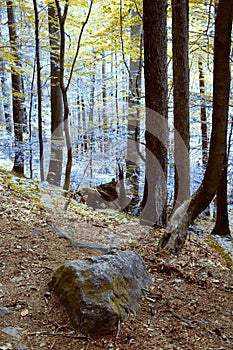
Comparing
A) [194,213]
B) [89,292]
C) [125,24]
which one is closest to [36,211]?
[194,213]


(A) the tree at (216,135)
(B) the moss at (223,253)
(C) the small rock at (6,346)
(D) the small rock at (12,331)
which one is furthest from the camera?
(B) the moss at (223,253)

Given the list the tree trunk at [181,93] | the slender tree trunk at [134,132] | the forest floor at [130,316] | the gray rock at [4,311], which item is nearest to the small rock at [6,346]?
the forest floor at [130,316]

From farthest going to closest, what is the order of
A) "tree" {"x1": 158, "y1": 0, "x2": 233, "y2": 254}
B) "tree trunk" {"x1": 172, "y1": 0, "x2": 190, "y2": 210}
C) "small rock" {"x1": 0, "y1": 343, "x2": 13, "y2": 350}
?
"tree trunk" {"x1": 172, "y1": 0, "x2": 190, "y2": 210}
"tree" {"x1": 158, "y1": 0, "x2": 233, "y2": 254}
"small rock" {"x1": 0, "y1": 343, "x2": 13, "y2": 350}

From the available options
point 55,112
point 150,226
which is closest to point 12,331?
point 150,226

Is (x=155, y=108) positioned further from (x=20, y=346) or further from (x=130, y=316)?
(x=20, y=346)

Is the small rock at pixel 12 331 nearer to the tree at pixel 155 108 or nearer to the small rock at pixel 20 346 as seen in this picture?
the small rock at pixel 20 346

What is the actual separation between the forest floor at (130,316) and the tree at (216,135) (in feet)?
1.02

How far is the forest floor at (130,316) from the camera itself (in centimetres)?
215

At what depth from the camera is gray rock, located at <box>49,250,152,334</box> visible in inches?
86.4

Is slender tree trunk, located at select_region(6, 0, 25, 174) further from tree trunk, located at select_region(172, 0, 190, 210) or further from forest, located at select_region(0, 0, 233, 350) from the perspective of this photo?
tree trunk, located at select_region(172, 0, 190, 210)

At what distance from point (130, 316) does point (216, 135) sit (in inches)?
75.8

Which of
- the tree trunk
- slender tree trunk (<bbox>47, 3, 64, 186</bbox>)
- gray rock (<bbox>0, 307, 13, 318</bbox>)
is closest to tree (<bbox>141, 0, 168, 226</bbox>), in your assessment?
the tree trunk

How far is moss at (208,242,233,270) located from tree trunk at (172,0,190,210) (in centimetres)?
95

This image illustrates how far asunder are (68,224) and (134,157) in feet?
13.7
